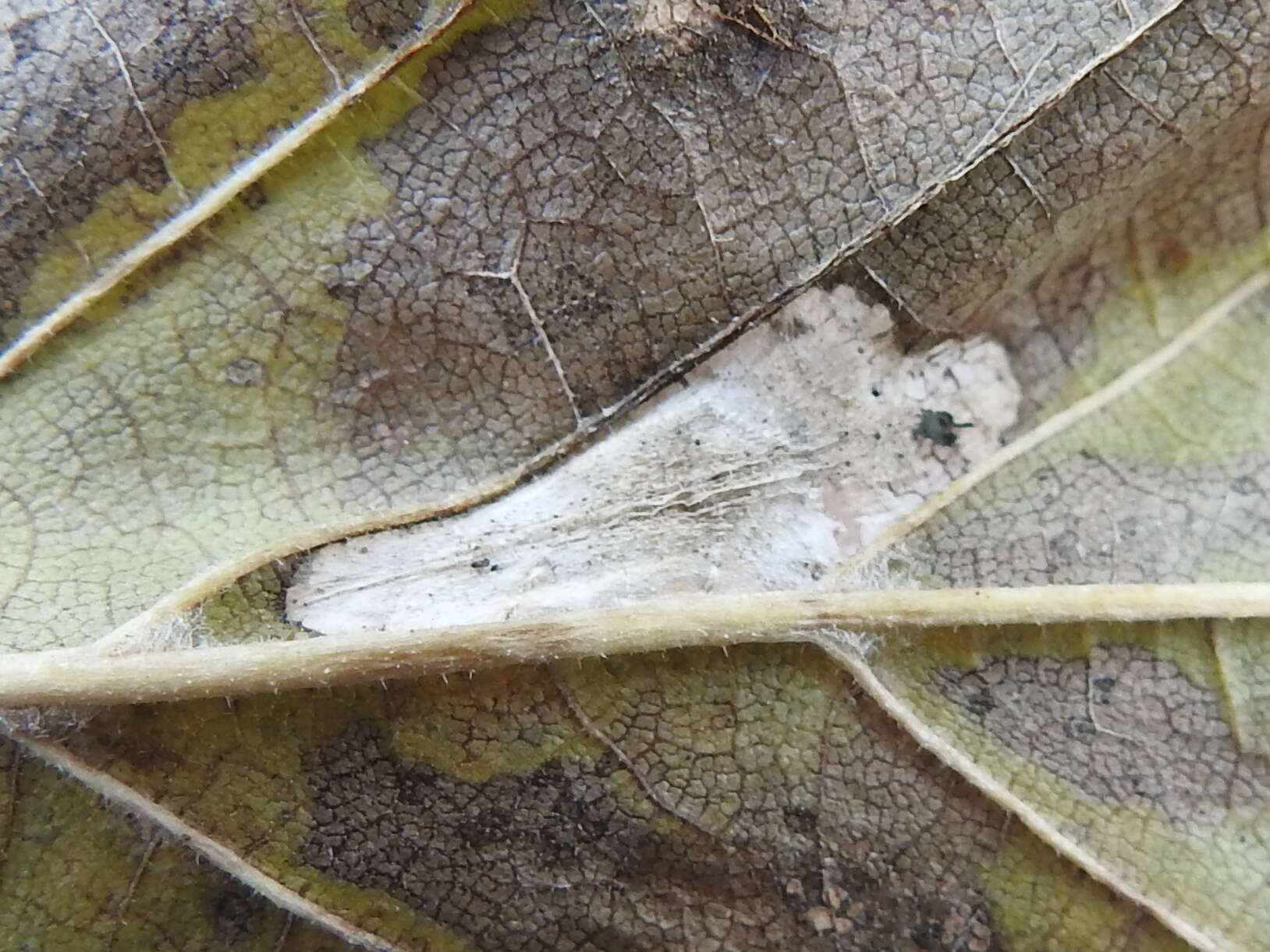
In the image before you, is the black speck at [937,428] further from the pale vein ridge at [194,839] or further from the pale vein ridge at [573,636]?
the pale vein ridge at [194,839]

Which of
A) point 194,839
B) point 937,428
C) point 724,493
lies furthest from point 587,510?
point 194,839

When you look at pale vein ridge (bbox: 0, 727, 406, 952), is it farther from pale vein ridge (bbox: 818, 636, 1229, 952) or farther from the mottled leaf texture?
pale vein ridge (bbox: 818, 636, 1229, 952)

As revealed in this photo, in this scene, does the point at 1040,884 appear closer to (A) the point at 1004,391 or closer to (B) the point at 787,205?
(A) the point at 1004,391

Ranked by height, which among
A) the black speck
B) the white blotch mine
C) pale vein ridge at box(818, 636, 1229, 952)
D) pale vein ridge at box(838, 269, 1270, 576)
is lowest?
pale vein ridge at box(818, 636, 1229, 952)

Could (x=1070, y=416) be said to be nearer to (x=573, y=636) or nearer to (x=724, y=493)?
(x=724, y=493)

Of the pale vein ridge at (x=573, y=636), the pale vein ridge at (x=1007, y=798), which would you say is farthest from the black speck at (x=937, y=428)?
the pale vein ridge at (x=1007, y=798)

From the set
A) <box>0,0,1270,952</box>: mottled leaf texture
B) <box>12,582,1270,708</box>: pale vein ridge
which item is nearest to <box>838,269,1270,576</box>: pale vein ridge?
<box>0,0,1270,952</box>: mottled leaf texture
